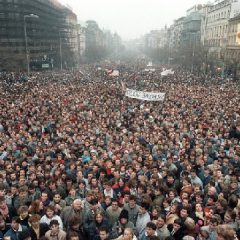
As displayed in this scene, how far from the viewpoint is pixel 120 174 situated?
1076cm

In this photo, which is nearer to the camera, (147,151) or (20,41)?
(147,151)

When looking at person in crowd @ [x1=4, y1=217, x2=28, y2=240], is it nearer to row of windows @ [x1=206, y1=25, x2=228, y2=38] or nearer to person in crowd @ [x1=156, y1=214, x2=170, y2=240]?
person in crowd @ [x1=156, y1=214, x2=170, y2=240]

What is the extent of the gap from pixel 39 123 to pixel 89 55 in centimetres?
10278

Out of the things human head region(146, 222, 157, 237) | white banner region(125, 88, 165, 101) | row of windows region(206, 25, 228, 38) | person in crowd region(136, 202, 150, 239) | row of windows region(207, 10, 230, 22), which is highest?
row of windows region(207, 10, 230, 22)

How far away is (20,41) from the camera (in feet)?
237


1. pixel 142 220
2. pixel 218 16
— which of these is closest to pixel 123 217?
pixel 142 220

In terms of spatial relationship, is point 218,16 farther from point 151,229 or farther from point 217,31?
point 151,229

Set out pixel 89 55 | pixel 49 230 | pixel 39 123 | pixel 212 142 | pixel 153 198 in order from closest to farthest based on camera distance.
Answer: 1. pixel 49 230
2. pixel 153 198
3. pixel 212 142
4. pixel 39 123
5. pixel 89 55

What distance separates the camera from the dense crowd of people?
7113 mm

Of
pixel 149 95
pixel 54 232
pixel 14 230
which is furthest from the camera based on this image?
pixel 149 95

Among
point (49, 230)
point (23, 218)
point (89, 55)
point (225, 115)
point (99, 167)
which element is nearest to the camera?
point (49, 230)

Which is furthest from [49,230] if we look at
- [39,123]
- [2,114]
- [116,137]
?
[2,114]

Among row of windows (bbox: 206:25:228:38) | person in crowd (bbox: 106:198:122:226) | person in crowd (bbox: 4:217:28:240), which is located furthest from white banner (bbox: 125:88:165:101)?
row of windows (bbox: 206:25:228:38)

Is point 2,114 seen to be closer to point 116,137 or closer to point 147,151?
point 116,137
